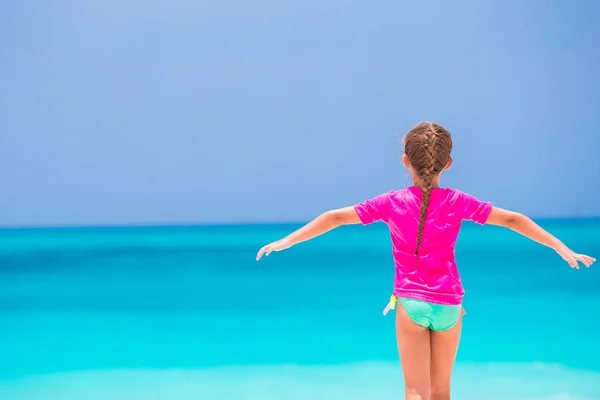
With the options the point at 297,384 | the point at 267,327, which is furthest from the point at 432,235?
the point at 267,327

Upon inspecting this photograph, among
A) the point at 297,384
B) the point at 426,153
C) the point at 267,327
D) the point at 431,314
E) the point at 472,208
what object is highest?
the point at 267,327

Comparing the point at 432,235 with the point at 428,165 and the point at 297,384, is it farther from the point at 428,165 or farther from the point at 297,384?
the point at 297,384

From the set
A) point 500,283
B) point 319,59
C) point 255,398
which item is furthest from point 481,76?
point 255,398

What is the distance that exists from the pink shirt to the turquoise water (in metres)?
1.12

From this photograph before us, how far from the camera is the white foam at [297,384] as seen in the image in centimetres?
295

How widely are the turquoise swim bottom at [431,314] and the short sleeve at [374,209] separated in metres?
0.21

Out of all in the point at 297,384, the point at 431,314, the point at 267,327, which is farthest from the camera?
the point at 267,327

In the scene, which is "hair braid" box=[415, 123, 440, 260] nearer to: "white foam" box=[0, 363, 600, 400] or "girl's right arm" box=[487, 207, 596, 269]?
"girl's right arm" box=[487, 207, 596, 269]

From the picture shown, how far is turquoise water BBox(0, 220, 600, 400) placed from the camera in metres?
3.12

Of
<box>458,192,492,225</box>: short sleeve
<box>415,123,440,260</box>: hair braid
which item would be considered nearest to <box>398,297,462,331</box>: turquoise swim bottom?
<box>415,123,440,260</box>: hair braid

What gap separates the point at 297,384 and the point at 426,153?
1486mm

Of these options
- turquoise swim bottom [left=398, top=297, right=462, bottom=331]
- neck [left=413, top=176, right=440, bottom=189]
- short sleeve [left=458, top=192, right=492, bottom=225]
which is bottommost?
turquoise swim bottom [left=398, top=297, right=462, bottom=331]

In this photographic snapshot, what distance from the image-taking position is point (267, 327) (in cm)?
433

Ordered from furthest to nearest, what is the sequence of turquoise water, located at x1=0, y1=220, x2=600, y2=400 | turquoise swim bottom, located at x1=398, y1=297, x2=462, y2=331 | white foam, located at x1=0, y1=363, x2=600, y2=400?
1. turquoise water, located at x1=0, y1=220, x2=600, y2=400
2. white foam, located at x1=0, y1=363, x2=600, y2=400
3. turquoise swim bottom, located at x1=398, y1=297, x2=462, y2=331
